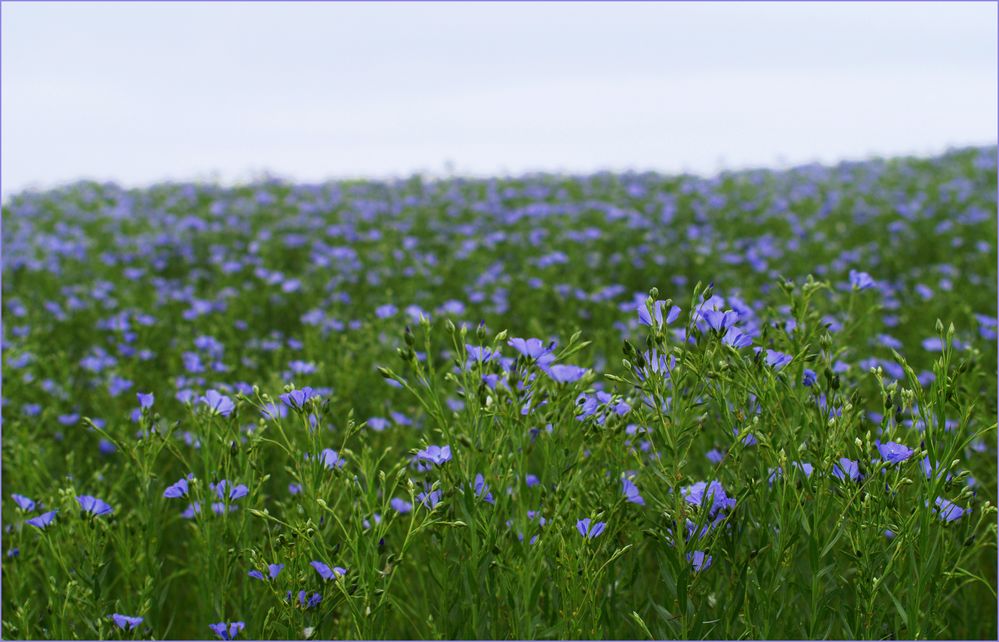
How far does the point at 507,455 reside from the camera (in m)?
1.88

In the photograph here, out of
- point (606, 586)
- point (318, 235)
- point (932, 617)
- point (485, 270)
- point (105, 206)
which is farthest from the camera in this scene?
point (105, 206)

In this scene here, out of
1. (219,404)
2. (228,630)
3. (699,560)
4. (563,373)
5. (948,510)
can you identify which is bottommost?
(228,630)

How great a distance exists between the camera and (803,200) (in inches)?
338

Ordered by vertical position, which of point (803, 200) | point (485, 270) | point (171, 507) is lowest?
point (171, 507)

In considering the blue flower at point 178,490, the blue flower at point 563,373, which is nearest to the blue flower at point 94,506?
the blue flower at point 178,490

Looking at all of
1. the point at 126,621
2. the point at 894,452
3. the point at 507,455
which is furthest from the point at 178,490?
the point at 894,452

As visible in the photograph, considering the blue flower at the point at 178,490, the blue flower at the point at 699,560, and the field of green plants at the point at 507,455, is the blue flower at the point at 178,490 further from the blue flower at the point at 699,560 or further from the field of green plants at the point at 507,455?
the blue flower at the point at 699,560

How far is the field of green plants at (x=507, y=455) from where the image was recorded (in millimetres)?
1798

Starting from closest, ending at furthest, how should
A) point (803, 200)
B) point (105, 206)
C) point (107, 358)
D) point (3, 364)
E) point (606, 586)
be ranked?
point (606, 586) < point (3, 364) < point (107, 358) < point (803, 200) < point (105, 206)

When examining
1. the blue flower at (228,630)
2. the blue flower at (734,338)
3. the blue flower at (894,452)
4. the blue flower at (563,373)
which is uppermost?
the blue flower at (734,338)

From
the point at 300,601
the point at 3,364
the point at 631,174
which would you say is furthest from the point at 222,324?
the point at 631,174

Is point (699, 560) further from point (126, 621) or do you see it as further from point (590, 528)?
point (126, 621)

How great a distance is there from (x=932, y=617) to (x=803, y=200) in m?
7.29

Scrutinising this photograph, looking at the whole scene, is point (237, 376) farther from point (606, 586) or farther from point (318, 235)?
point (318, 235)
